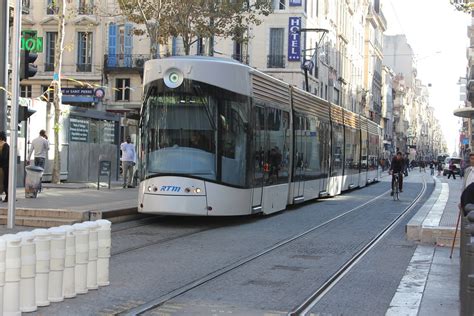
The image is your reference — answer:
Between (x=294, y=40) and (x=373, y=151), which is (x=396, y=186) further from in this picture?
(x=294, y=40)

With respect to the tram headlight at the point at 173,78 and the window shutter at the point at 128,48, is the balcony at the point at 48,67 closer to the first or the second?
the window shutter at the point at 128,48

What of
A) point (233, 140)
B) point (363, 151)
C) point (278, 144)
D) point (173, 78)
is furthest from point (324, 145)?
point (363, 151)

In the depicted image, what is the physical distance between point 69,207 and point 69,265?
7857 mm

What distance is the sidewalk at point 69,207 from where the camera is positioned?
44.1 ft

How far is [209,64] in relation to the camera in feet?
46.3

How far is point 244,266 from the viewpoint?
31.8 feet

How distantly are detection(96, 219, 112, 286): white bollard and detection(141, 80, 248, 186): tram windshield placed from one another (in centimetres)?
582

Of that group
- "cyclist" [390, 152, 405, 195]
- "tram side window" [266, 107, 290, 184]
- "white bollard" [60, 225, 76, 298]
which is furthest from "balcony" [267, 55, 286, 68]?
"white bollard" [60, 225, 76, 298]

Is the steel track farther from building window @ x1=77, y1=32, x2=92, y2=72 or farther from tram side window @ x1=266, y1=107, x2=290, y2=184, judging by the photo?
building window @ x1=77, y1=32, x2=92, y2=72

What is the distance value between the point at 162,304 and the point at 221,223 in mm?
8515

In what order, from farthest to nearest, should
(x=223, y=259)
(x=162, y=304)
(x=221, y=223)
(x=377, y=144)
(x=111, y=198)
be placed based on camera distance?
(x=377, y=144)
(x=111, y=198)
(x=221, y=223)
(x=223, y=259)
(x=162, y=304)

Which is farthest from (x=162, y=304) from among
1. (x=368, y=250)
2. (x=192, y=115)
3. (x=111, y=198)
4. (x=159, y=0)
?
(x=159, y=0)

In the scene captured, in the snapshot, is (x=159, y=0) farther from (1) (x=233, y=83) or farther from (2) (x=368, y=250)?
(2) (x=368, y=250)

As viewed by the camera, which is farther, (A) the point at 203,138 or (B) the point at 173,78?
(B) the point at 173,78
